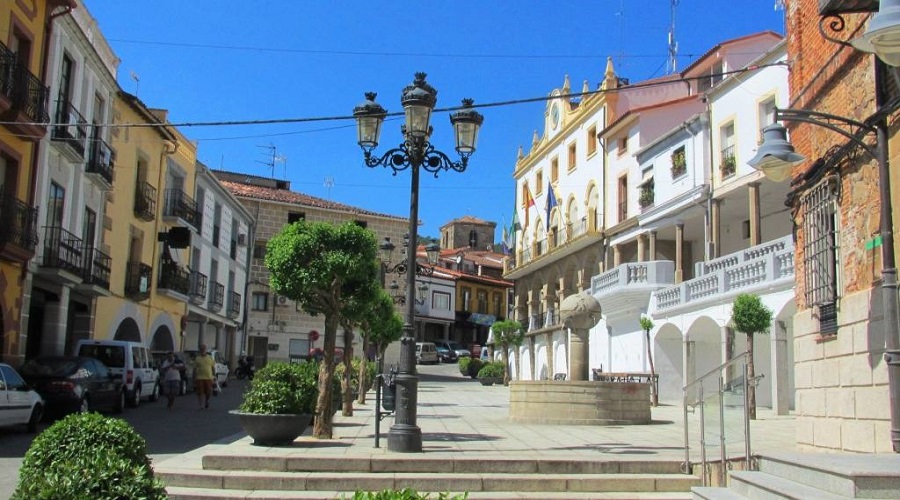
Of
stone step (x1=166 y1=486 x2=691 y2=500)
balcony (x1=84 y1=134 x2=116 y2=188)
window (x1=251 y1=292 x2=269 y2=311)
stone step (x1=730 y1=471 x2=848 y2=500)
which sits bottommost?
stone step (x1=166 y1=486 x2=691 y2=500)

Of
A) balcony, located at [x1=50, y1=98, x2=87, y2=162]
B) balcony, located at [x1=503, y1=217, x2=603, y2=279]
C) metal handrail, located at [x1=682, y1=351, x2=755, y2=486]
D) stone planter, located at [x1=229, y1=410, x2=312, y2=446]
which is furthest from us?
balcony, located at [x1=503, y1=217, x2=603, y2=279]

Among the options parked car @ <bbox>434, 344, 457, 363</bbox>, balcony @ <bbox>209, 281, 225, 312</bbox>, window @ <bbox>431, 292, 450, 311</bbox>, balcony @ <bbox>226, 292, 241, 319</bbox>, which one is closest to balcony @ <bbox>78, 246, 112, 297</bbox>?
balcony @ <bbox>209, 281, 225, 312</bbox>

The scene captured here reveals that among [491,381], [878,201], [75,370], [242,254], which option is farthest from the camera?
[242,254]

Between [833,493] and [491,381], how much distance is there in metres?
37.1

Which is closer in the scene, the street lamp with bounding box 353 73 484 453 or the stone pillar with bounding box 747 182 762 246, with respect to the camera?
the street lamp with bounding box 353 73 484 453

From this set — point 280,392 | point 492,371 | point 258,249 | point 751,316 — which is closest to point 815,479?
point 280,392

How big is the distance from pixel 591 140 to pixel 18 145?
989 inches

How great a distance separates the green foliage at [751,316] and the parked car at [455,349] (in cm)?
5025

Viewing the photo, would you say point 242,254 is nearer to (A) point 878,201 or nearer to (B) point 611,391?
(B) point 611,391

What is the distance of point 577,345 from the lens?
1709cm

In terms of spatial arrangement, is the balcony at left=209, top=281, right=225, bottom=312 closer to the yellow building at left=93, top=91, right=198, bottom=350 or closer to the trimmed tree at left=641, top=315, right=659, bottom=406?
the yellow building at left=93, top=91, right=198, bottom=350

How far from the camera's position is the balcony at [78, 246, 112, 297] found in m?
24.6

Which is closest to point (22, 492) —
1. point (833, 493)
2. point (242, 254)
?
point (833, 493)

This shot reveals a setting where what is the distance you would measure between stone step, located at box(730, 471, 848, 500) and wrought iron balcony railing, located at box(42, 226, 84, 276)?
62.4 feet
